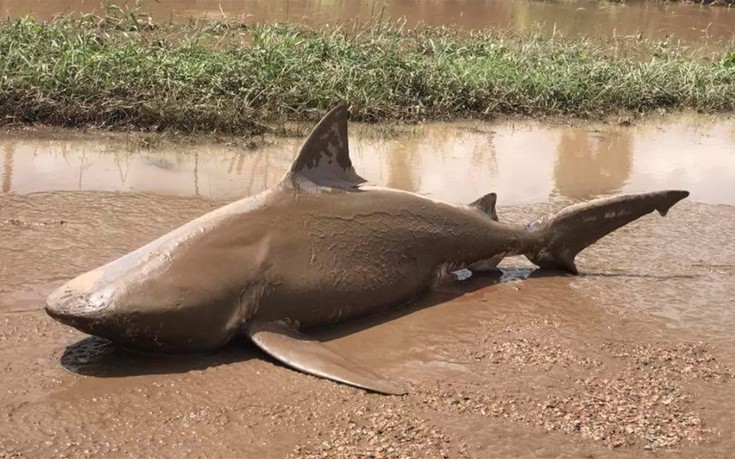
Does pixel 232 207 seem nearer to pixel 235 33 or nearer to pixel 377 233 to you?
pixel 377 233

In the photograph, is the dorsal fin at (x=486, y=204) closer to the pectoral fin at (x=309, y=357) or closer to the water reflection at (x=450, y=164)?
the pectoral fin at (x=309, y=357)

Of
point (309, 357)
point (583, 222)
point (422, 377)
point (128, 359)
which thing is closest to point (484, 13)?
point (583, 222)

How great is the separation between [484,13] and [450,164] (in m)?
12.8

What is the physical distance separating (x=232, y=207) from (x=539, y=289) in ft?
7.25

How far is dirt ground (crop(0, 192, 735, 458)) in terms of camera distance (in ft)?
13.2

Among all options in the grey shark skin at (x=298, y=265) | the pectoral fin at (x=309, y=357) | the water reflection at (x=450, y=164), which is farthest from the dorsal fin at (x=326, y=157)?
the water reflection at (x=450, y=164)

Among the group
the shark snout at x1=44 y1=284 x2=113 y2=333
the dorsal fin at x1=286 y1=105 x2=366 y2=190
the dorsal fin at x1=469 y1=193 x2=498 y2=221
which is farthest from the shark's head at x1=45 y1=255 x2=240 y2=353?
the dorsal fin at x1=469 y1=193 x2=498 y2=221

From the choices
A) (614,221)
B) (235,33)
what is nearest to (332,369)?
(614,221)

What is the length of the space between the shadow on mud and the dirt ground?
0.01 m

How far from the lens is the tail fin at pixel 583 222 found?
239 inches

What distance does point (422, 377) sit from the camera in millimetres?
4676

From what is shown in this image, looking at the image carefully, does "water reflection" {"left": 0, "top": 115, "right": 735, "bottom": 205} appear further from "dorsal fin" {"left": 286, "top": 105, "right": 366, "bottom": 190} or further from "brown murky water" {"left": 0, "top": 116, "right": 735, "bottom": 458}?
"dorsal fin" {"left": 286, "top": 105, "right": 366, "bottom": 190}

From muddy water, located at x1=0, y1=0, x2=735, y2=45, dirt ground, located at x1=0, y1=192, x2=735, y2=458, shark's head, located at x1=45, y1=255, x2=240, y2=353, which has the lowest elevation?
dirt ground, located at x1=0, y1=192, x2=735, y2=458

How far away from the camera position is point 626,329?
5547mm
